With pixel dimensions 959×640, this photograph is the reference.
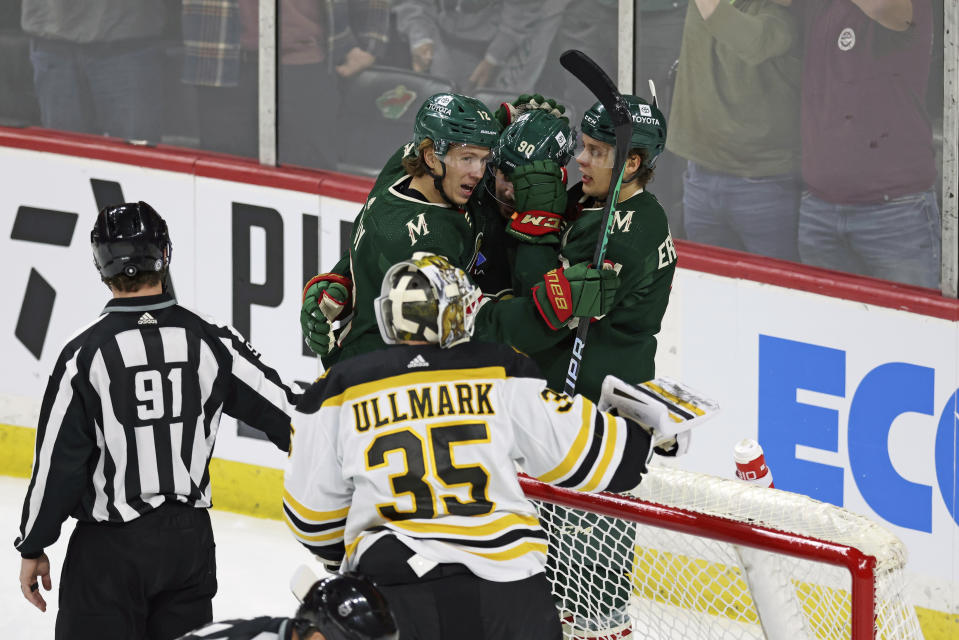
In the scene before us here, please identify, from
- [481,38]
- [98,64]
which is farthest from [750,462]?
[98,64]

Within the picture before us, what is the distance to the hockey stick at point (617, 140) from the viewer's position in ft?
9.61

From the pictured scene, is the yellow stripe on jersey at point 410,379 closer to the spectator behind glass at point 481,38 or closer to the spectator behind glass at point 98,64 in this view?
the spectator behind glass at point 481,38

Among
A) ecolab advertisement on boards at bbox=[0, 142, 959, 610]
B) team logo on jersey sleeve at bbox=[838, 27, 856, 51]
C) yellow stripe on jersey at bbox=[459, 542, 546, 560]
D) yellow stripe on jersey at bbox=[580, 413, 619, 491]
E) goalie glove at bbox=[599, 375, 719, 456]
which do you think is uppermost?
team logo on jersey sleeve at bbox=[838, 27, 856, 51]

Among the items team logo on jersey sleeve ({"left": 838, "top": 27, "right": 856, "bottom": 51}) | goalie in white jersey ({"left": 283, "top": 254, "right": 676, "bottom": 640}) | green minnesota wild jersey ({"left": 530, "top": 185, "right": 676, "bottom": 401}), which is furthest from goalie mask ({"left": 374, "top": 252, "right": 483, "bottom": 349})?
team logo on jersey sleeve ({"left": 838, "top": 27, "right": 856, "bottom": 51})

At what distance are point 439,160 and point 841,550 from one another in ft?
Result: 3.57

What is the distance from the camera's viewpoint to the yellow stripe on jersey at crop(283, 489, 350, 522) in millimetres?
2447

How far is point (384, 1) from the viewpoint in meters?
4.95

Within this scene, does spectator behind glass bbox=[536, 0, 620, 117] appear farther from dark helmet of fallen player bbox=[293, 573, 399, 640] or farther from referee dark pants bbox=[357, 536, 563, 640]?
dark helmet of fallen player bbox=[293, 573, 399, 640]

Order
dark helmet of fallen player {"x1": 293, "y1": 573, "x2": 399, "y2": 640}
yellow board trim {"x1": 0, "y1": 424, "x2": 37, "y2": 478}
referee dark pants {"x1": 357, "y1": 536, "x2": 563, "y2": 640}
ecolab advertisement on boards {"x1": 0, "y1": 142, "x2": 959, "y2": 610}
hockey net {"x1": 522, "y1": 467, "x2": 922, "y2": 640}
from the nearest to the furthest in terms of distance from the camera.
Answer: dark helmet of fallen player {"x1": 293, "y1": 573, "x2": 399, "y2": 640} < referee dark pants {"x1": 357, "y1": 536, "x2": 563, "y2": 640} < hockey net {"x1": 522, "y1": 467, "x2": 922, "y2": 640} < ecolab advertisement on boards {"x1": 0, "y1": 142, "x2": 959, "y2": 610} < yellow board trim {"x1": 0, "y1": 424, "x2": 37, "y2": 478}

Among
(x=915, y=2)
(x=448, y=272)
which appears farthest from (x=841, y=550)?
(x=915, y=2)

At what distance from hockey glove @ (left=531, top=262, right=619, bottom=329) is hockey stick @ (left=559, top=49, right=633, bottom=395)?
1.7 inches

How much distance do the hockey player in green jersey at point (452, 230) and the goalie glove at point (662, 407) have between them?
1.27 ft

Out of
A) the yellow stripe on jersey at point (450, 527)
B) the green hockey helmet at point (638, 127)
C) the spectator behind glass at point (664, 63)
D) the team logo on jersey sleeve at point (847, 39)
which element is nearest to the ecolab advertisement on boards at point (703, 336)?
the spectator behind glass at point (664, 63)

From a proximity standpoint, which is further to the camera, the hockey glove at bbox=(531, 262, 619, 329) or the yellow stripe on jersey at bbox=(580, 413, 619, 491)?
the hockey glove at bbox=(531, 262, 619, 329)
